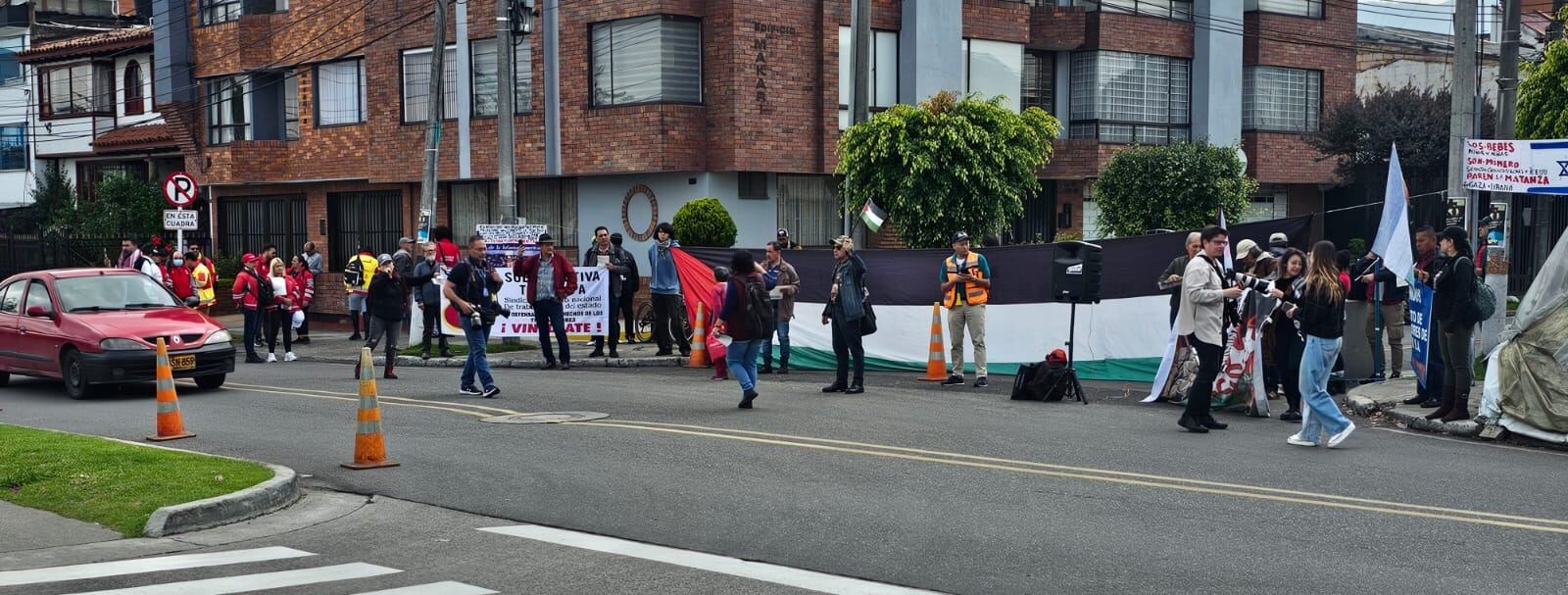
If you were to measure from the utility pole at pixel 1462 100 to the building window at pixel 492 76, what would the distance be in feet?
60.2

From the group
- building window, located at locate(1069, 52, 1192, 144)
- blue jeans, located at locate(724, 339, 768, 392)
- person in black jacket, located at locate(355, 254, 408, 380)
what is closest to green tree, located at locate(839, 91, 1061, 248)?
building window, located at locate(1069, 52, 1192, 144)

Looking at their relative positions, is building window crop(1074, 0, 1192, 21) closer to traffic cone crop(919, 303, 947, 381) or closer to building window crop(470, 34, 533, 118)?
building window crop(470, 34, 533, 118)

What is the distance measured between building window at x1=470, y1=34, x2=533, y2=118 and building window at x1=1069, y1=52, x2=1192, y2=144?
39.4 ft

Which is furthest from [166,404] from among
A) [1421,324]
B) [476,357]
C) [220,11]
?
[220,11]

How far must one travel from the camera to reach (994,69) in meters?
31.8

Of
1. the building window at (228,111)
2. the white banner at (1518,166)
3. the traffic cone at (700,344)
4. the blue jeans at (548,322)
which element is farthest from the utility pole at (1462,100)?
the building window at (228,111)

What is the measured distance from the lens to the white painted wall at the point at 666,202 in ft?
94.6

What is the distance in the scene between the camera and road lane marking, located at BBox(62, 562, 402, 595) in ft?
24.1

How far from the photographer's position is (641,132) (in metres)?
28.1

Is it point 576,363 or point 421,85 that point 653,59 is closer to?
point 421,85

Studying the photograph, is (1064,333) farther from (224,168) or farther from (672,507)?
(224,168)

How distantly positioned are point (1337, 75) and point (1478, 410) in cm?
2546

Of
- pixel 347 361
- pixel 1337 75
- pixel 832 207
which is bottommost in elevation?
pixel 347 361

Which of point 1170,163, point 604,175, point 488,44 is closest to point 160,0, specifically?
point 488,44
